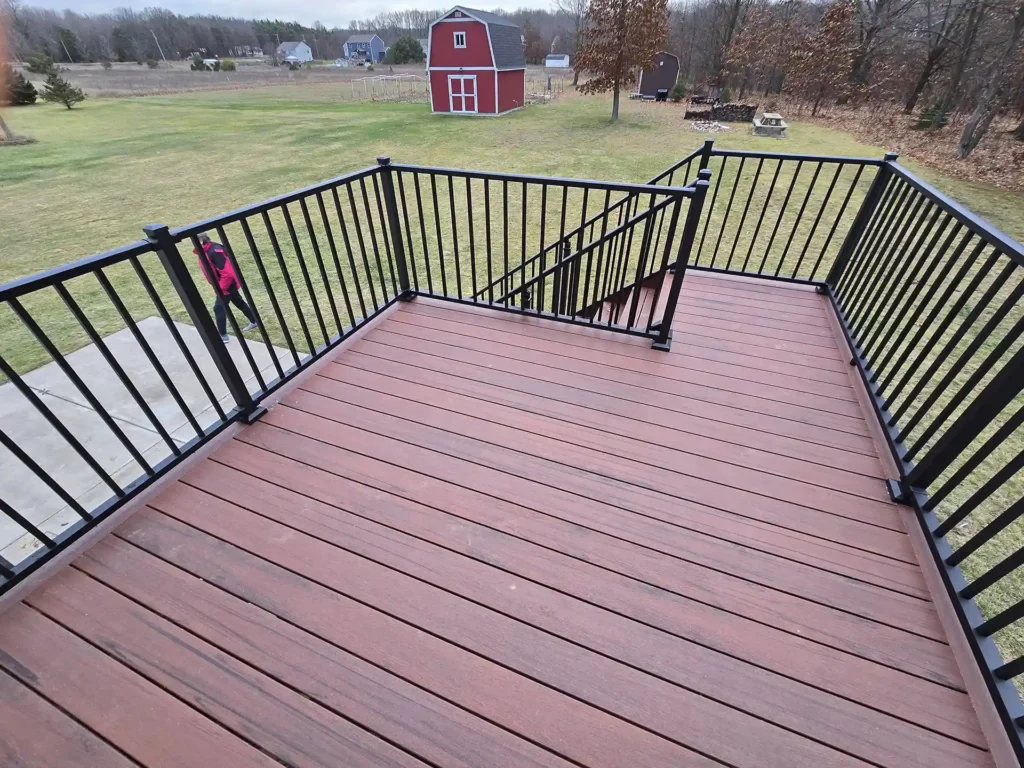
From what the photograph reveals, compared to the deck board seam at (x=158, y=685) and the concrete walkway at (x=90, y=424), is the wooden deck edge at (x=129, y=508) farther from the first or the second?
the concrete walkway at (x=90, y=424)

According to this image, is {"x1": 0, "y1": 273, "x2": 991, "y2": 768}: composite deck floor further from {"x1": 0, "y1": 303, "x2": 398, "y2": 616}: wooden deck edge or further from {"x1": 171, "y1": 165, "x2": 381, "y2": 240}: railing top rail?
{"x1": 171, "y1": 165, "x2": 381, "y2": 240}: railing top rail

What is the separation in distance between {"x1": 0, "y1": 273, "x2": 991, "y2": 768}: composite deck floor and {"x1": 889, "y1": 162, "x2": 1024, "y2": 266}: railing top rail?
2.86 ft

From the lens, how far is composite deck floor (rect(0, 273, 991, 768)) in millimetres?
1148

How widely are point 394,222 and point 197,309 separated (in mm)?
1220

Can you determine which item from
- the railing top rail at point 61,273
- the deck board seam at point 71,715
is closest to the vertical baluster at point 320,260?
the railing top rail at point 61,273

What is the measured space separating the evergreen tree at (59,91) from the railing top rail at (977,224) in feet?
110

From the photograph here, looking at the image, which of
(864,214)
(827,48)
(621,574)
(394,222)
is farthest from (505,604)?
(827,48)

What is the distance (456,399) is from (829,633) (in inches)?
63.2

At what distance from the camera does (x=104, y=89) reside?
28.9 m

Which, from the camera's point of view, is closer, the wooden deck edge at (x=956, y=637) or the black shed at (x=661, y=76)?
the wooden deck edge at (x=956, y=637)

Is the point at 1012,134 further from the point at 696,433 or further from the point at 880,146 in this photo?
the point at 696,433

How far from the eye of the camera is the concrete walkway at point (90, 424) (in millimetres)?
2842

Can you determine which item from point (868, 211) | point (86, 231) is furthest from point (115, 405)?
point (86, 231)

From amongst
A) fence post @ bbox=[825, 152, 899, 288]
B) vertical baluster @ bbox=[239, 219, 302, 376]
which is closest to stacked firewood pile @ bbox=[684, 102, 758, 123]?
fence post @ bbox=[825, 152, 899, 288]
